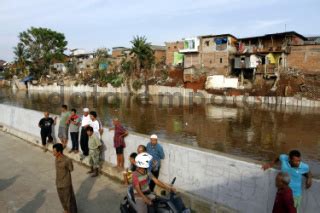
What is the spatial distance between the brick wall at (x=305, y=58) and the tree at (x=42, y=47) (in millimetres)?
59382

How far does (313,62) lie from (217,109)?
17.5 meters

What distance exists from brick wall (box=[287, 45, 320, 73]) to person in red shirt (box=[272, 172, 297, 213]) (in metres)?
43.1

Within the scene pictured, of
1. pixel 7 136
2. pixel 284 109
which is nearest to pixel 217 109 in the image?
pixel 284 109

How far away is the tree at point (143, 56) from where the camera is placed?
5600 centimetres

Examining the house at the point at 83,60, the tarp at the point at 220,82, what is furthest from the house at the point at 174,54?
the house at the point at 83,60

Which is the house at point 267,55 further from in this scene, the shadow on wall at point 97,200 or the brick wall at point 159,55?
the shadow on wall at point 97,200

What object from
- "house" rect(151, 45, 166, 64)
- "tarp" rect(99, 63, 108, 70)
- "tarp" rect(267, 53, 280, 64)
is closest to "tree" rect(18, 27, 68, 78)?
"tarp" rect(99, 63, 108, 70)

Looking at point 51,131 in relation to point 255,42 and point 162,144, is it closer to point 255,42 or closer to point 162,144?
point 162,144

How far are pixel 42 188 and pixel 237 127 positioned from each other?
20.6m

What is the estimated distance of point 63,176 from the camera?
5332mm

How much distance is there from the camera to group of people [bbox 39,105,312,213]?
12.5 feet

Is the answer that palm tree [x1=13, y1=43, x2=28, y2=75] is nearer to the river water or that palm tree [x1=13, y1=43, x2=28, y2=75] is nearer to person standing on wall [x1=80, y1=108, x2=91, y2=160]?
the river water

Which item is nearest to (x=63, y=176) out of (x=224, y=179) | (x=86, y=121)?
(x=224, y=179)

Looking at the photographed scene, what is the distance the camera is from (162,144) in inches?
255
